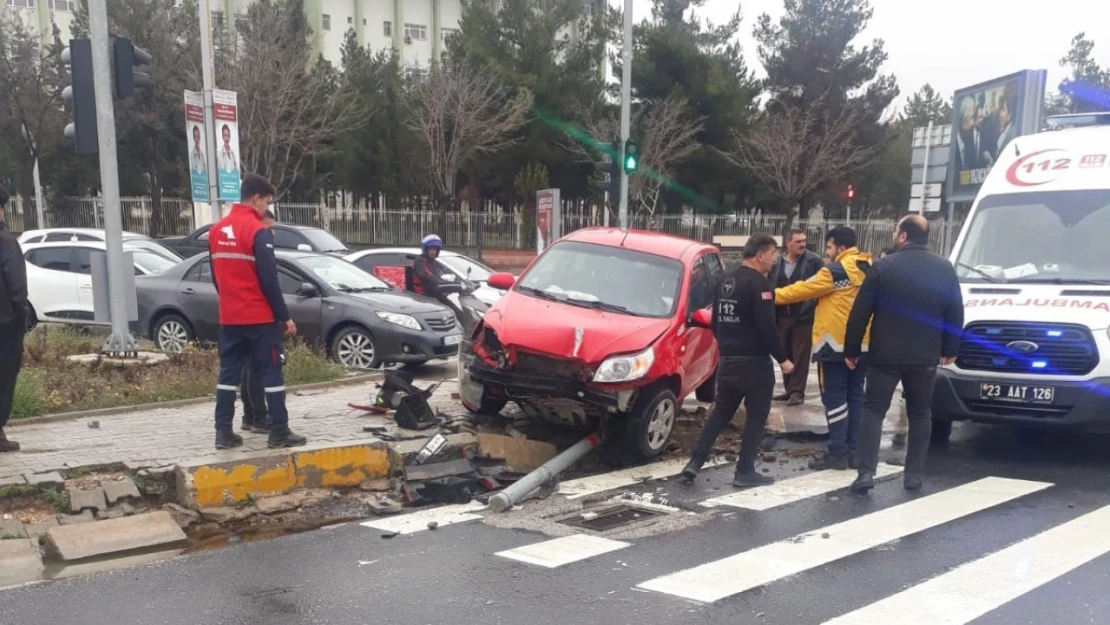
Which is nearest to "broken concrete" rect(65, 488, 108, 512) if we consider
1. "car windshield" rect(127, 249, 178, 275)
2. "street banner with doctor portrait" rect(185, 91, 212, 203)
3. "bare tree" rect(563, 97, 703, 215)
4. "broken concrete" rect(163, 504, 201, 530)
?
"broken concrete" rect(163, 504, 201, 530)

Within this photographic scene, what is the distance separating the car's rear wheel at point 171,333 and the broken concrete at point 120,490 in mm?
5953

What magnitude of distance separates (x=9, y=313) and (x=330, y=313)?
4.67 meters

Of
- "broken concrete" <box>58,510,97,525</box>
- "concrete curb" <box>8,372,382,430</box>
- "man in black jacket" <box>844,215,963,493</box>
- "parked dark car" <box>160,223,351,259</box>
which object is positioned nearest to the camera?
"broken concrete" <box>58,510,97,525</box>

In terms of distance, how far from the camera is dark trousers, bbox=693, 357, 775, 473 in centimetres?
684

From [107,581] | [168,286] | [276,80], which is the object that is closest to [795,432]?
[107,581]

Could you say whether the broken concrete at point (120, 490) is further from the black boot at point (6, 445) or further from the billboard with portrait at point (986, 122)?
the billboard with portrait at point (986, 122)

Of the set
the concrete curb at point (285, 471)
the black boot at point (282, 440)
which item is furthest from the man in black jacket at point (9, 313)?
the black boot at point (282, 440)

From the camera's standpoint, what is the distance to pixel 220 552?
5367mm

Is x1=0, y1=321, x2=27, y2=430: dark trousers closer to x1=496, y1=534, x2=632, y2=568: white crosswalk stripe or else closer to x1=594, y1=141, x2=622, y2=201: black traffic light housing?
x1=496, y1=534, x2=632, y2=568: white crosswalk stripe

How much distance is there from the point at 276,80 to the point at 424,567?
3117 cm

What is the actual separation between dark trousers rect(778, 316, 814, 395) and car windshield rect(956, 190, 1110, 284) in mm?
1840

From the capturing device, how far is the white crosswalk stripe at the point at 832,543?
15.9 feet

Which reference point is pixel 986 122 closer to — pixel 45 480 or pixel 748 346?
pixel 748 346

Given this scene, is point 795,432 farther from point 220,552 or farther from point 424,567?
point 220,552
